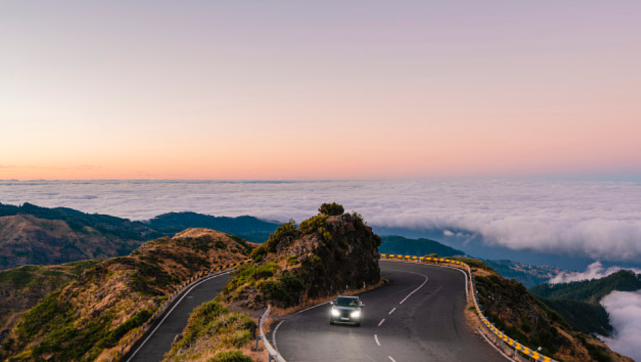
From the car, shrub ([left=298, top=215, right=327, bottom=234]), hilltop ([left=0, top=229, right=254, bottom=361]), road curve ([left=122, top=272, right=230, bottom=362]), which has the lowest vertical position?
hilltop ([left=0, top=229, right=254, bottom=361])

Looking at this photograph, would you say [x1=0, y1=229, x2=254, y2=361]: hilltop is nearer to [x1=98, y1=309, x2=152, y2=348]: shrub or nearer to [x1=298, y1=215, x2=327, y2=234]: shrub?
[x1=98, y1=309, x2=152, y2=348]: shrub

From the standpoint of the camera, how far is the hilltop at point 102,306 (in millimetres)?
43031

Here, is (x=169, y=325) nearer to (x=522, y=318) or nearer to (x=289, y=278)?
(x=289, y=278)

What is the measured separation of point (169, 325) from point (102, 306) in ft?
79.3

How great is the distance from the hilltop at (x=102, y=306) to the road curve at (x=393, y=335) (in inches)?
1028

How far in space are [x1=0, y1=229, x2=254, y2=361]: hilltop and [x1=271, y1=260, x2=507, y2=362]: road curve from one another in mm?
26118

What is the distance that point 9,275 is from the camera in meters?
121

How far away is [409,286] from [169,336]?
2395 cm

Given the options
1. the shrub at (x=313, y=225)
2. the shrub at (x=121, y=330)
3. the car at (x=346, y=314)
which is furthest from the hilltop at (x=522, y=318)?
the shrub at (x=121, y=330)

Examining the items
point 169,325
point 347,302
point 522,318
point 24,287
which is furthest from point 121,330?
point 24,287

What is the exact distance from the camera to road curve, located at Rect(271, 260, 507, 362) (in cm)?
1497

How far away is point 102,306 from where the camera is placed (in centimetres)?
5053

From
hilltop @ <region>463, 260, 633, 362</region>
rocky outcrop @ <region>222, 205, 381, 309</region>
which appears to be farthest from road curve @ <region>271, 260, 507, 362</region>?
hilltop @ <region>463, 260, 633, 362</region>

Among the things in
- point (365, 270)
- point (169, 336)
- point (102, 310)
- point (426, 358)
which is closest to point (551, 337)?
point (365, 270)
